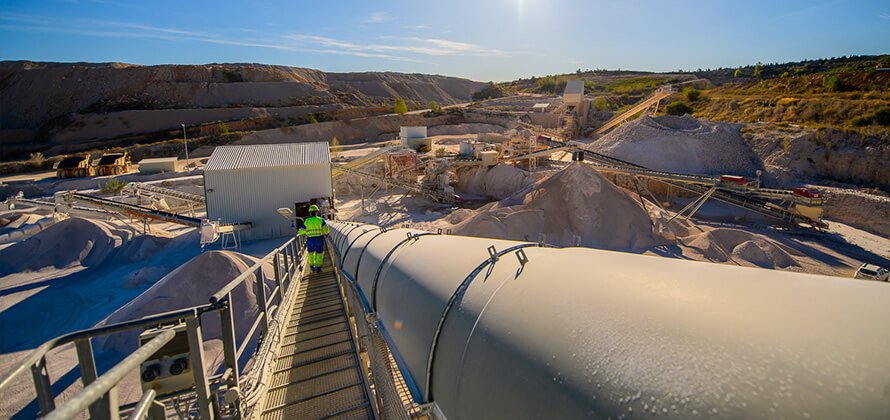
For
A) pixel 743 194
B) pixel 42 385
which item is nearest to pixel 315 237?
pixel 42 385

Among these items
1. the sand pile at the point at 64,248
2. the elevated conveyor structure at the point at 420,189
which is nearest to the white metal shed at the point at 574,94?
the elevated conveyor structure at the point at 420,189

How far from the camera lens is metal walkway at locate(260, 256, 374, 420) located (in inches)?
185

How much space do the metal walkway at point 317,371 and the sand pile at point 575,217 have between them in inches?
399

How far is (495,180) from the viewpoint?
1128 inches

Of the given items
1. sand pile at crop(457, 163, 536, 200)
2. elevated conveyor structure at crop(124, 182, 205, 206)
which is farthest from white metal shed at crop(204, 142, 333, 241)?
sand pile at crop(457, 163, 536, 200)

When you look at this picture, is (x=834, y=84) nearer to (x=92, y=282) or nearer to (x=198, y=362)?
(x=198, y=362)

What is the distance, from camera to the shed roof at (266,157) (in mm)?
20969

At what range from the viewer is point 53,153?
1849 inches

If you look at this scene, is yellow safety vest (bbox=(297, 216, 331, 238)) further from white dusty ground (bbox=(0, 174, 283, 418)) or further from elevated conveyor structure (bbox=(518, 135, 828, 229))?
elevated conveyor structure (bbox=(518, 135, 828, 229))

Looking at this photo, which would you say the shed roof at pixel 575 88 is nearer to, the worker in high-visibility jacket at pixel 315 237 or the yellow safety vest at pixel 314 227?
the worker in high-visibility jacket at pixel 315 237

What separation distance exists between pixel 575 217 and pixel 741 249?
6.09 meters

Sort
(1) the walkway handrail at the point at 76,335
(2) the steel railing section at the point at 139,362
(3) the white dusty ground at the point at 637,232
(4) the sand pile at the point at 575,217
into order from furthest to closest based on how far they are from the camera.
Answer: (4) the sand pile at the point at 575,217 < (3) the white dusty ground at the point at 637,232 < (1) the walkway handrail at the point at 76,335 < (2) the steel railing section at the point at 139,362

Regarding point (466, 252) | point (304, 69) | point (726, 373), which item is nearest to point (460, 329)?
point (466, 252)

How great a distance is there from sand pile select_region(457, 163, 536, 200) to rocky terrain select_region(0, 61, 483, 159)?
3727 cm
